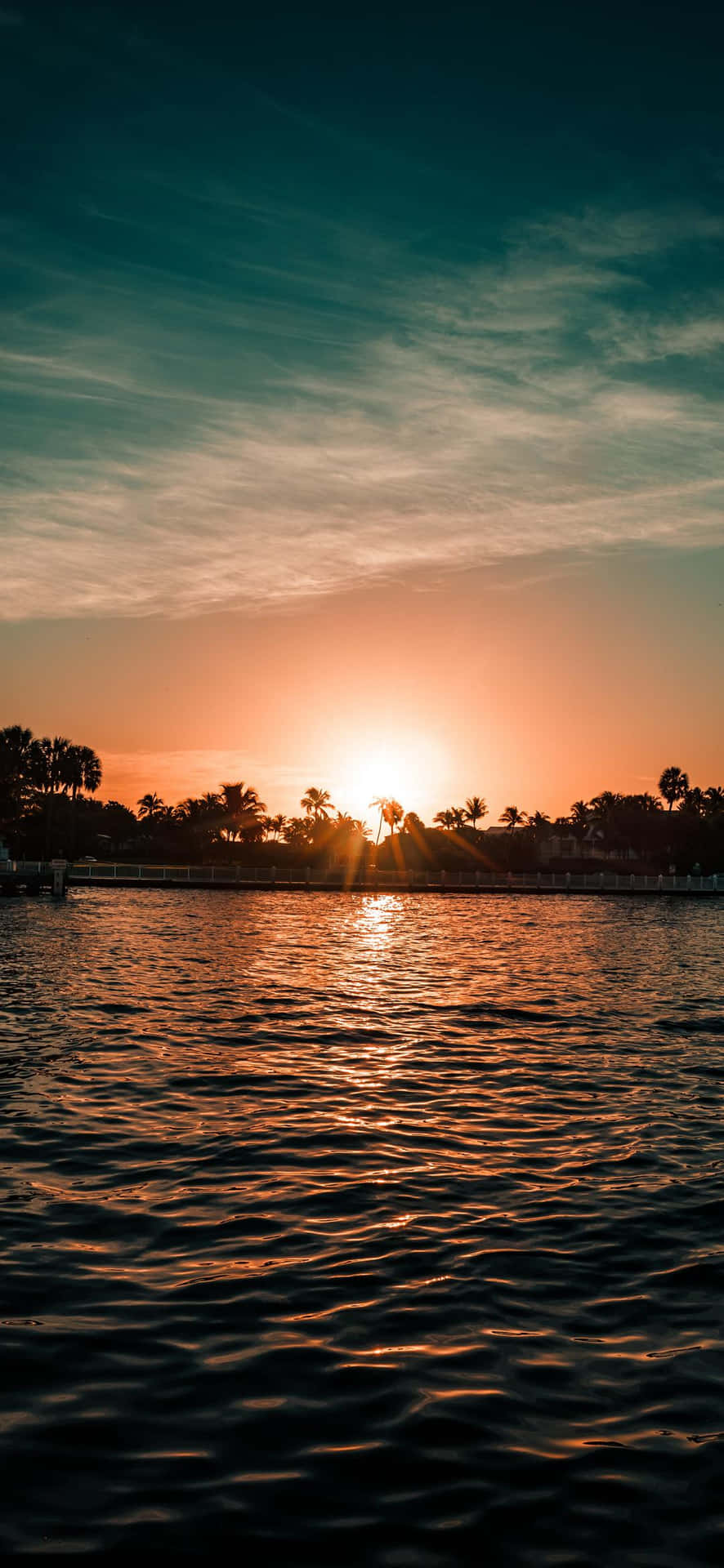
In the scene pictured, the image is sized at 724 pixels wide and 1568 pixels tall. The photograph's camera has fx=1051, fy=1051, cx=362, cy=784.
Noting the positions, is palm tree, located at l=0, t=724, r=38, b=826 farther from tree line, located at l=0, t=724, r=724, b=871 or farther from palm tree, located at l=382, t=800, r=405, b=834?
→ palm tree, located at l=382, t=800, r=405, b=834

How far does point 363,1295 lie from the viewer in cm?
697

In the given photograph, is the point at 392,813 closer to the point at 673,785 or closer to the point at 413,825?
the point at 413,825

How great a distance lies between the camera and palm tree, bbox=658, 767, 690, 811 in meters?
150

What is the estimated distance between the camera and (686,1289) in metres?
7.19

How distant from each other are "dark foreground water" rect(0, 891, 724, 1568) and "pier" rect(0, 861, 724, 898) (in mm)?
53162

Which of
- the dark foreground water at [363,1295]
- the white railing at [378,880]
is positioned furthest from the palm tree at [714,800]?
the dark foreground water at [363,1295]

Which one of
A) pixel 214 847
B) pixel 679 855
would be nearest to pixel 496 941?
pixel 214 847

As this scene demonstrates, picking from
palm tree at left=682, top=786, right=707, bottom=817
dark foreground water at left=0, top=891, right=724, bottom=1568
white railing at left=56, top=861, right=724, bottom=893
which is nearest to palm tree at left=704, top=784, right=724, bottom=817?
palm tree at left=682, top=786, right=707, bottom=817

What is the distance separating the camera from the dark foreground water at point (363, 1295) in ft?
15.3

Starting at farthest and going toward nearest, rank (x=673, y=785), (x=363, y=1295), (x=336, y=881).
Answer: (x=673, y=785) → (x=336, y=881) → (x=363, y=1295)

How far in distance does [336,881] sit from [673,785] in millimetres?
83392

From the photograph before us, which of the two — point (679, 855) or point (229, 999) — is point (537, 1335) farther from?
point (679, 855)

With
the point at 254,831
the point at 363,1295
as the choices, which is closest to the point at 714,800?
the point at 254,831

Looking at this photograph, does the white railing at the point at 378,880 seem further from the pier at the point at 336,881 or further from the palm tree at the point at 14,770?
the palm tree at the point at 14,770
